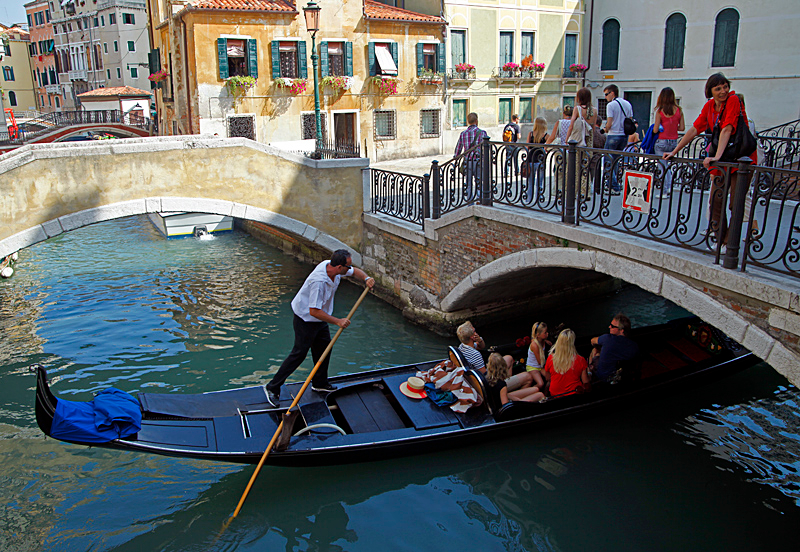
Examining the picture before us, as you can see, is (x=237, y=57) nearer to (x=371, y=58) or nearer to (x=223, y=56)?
(x=223, y=56)

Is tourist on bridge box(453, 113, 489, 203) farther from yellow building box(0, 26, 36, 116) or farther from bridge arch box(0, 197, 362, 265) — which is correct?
yellow building box(0, 26, 36, 116)

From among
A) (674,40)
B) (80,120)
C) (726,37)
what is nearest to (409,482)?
(726,37)

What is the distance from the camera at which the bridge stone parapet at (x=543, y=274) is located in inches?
160

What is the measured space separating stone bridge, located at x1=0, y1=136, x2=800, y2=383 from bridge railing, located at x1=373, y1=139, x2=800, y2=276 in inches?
7.4

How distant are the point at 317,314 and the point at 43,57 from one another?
41584mm

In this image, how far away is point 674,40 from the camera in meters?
17.0

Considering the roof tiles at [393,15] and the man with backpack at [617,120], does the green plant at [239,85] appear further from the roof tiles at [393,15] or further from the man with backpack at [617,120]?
the man with backpack at [617,120]

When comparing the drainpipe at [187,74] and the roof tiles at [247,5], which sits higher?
the roof tiles at [247,5]

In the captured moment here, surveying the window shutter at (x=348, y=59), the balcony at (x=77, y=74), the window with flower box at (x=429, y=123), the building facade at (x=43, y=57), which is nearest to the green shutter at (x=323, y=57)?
the window shutter at (x=348, y=59)

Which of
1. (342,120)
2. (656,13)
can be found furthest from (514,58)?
(342,120)

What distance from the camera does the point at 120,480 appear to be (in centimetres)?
500

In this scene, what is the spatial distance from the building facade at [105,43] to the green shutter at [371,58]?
1947 cm

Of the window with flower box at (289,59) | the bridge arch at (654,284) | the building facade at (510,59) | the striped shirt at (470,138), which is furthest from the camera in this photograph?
the building facade at (510,59)

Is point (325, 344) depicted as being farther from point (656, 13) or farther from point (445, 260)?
point (656, 13)
